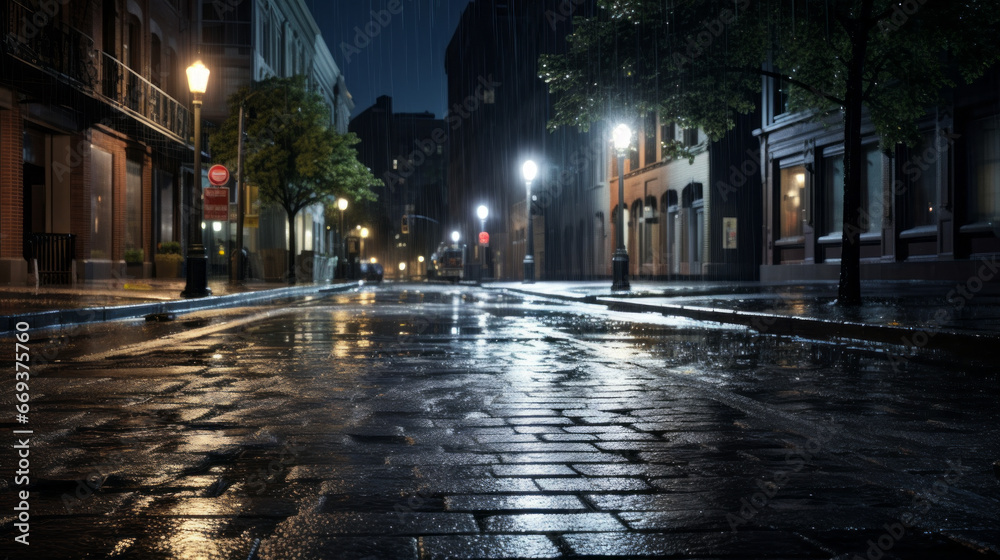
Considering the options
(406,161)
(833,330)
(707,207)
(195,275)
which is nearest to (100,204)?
(195,275)

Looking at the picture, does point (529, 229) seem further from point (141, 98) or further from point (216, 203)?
point (216, 203)

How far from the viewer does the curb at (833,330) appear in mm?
10281

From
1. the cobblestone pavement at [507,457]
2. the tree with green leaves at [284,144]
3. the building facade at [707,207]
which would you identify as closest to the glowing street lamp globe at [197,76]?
the cobblestone pavement at [507,457]

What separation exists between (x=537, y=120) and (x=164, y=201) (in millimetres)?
38562

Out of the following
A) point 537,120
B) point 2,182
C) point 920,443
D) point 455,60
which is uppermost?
point 455,60

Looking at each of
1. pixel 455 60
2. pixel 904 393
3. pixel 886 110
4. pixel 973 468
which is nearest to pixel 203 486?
pixel 973 468

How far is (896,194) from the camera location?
77.4 feet

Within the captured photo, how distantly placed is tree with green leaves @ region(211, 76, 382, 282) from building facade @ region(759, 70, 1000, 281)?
19997 millimetres

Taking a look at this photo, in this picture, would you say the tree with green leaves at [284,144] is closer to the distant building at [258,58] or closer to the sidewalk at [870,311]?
the distant building at [258,58]

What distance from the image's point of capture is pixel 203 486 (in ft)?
13.5

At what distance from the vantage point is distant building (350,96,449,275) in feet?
495

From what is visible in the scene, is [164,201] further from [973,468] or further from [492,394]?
[973,468]

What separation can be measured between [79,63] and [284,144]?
60.0 ft

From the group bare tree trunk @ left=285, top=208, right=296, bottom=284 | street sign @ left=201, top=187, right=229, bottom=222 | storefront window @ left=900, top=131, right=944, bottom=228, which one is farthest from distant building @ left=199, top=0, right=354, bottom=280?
storefront window @ left=900, top=131, right=944, bottom=228
